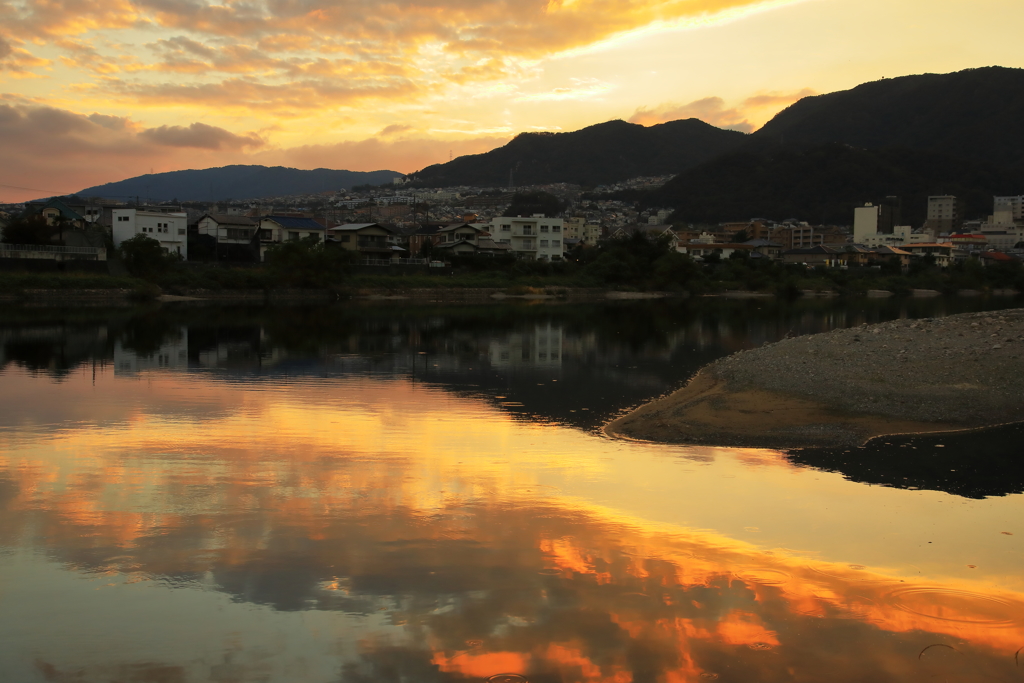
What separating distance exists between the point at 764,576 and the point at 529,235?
63319 mm

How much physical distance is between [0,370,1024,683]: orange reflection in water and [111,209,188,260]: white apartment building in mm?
44864

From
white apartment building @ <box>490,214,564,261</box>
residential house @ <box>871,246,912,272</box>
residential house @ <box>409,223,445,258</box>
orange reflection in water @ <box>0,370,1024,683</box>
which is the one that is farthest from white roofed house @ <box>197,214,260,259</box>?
residential house @ <box>871,246,912,272</box>

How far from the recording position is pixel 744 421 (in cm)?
1105

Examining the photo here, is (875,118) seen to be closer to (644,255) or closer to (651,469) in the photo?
(644,255)

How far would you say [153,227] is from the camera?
50.9 meters

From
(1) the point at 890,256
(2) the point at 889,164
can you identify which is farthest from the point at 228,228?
(2) the point at 889,164

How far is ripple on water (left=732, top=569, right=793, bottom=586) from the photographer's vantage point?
580cm

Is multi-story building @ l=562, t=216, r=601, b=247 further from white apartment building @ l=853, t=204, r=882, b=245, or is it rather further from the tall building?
the tall building

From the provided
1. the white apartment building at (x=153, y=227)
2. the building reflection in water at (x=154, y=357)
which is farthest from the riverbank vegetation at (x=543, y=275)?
the building reflection in water at (x=154, y=357)

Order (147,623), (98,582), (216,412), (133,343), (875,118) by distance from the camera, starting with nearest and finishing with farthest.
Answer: (147,623), (98,582), (216,412), (133,343), (875,118)

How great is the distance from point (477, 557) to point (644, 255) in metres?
58.7

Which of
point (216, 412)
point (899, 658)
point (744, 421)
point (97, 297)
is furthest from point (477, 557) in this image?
point (97, 297)

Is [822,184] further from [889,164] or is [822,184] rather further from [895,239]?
[895,239]

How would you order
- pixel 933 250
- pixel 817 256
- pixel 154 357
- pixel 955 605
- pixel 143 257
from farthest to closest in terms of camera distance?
pixel 933 250 → pixel 817 256 → pixel 143 257 → pixel 154 357 → pixel 955 605
